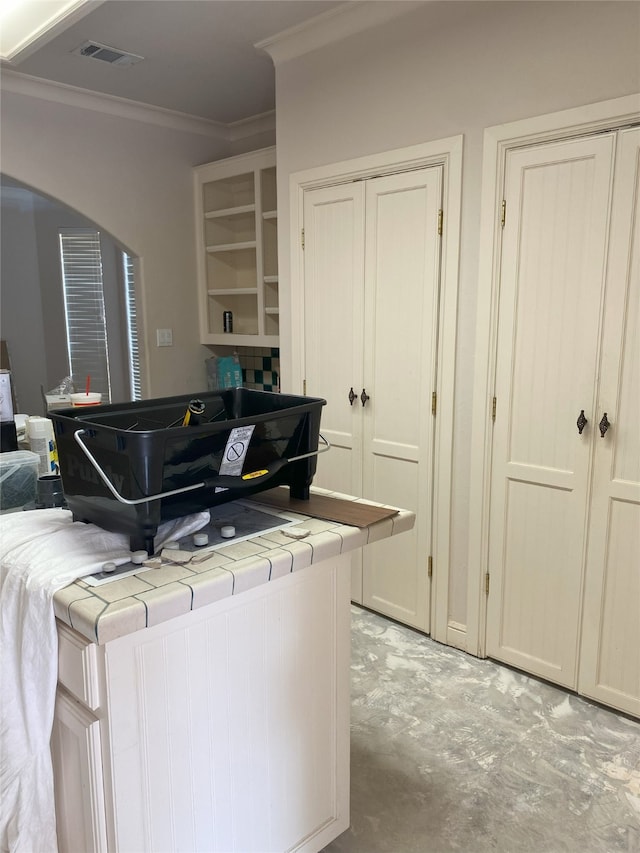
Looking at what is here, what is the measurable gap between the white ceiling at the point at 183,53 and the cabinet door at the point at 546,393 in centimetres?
120

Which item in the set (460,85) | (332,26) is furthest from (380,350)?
(332,26)

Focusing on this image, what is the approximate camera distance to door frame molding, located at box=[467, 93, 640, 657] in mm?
1991

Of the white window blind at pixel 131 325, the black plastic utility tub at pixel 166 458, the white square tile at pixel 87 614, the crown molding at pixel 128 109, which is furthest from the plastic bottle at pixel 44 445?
the white window blind at pixel 131 325

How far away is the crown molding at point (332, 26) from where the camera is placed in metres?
2.45

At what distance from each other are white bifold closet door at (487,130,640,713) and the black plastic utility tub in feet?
3.60

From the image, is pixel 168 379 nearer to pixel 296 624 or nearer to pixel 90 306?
pixel 90 306

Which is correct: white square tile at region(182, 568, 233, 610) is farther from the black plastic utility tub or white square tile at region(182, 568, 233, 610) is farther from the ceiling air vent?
the ceiling air vent

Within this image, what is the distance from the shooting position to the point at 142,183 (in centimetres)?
376

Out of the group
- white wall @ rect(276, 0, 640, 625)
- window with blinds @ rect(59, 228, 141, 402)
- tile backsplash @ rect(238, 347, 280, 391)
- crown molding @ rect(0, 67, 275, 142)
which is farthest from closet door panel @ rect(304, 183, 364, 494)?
window with blinds @ rect(59, 228, 141, 402)

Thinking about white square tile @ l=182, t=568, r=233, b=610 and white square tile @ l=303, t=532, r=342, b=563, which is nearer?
white square tile @ l=182, t=568, r=233, b=610

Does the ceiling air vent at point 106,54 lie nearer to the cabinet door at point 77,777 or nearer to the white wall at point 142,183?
the white wall at point 142,183

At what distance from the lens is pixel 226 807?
1313 millimetres

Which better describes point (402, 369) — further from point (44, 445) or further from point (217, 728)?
point (217, 728)

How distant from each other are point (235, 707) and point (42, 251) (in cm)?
517
